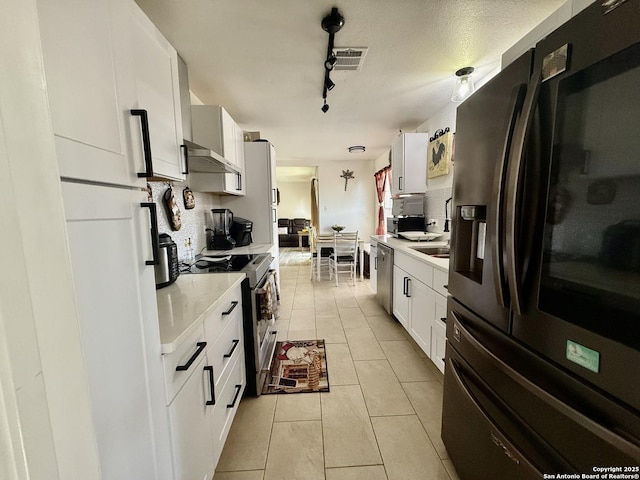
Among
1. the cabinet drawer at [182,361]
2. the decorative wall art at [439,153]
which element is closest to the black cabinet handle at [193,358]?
the cabinet drawer at [182,361]

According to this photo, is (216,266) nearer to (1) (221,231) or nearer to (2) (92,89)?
(1) (221,231)

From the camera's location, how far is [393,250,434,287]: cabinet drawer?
1.96 m

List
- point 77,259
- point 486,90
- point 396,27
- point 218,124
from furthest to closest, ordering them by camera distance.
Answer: point 218,124 → point 396,27 → point 486,90 → point 77,259

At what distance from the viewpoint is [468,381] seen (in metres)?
1.07

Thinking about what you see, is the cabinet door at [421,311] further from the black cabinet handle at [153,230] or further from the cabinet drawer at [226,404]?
the black cabinet handle at [153,230]

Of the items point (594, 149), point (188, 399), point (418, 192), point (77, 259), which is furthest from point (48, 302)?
point (418, 192)

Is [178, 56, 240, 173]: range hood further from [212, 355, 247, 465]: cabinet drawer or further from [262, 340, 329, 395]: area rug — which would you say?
[262, 340, 329, 395]: area rug

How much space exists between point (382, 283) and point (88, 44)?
309 centimetres

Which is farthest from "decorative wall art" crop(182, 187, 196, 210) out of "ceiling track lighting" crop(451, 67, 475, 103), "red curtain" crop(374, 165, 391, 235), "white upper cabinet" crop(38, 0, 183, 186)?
"red curtain" crop(374, 165, 391, 235)

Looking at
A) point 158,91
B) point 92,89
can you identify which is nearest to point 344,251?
point 158,91

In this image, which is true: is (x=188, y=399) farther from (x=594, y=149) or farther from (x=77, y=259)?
(x=594, y=149)

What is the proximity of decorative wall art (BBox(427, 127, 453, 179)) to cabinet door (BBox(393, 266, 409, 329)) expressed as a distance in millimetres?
1257

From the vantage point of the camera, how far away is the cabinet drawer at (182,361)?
0.84m

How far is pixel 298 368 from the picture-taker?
2.11 meters
